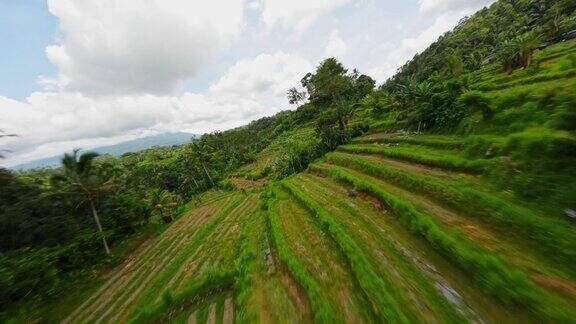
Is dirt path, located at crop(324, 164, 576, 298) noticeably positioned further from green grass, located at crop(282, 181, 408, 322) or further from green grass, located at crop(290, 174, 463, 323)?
green grass, located at crop(282, 181, 408, 322)

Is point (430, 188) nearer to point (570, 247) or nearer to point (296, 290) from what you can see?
point (570, 247)

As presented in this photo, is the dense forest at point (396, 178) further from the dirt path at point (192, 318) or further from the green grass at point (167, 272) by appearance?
the green grass at point (167, 272)

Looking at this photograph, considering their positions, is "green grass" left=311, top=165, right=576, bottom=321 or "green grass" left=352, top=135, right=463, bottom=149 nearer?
"green grass" left=311, top=165, right=576, bottom=321

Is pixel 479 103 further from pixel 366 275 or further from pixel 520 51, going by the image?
pixel 520 51

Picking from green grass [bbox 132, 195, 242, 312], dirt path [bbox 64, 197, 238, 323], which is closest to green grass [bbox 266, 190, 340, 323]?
green grass [bbox 132, 195, 242, 312]

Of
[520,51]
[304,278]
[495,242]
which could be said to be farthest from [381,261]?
[520,51]

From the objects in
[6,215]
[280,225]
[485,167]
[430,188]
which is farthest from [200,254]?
[485,167]
